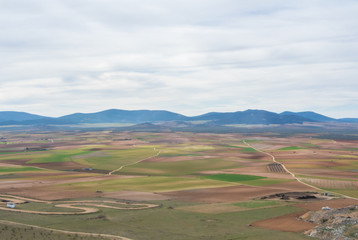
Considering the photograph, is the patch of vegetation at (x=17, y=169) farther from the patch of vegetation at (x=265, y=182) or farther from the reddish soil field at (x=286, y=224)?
the reddish soil field at (x=286, y=224)

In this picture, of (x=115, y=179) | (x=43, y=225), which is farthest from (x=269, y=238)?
(x=115, y=179)

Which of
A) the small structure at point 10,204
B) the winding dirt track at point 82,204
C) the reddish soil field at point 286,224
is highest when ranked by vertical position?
the small structure at point 10,204

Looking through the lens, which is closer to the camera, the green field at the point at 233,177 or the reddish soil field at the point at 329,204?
the reddish soil field at the point at 329,204

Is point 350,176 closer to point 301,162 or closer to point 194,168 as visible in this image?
point 301,162

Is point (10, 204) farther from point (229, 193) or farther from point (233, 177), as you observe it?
point (233, 177)

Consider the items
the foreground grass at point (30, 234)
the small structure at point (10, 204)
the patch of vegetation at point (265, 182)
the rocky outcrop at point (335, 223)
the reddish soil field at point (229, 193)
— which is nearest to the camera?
the foreground grass at point (30, 234)

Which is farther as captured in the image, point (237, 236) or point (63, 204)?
point (63, 204)

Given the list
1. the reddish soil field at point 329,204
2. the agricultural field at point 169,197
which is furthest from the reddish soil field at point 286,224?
the reddish soil field at point 329,204

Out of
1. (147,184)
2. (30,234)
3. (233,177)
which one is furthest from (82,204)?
(233,177)

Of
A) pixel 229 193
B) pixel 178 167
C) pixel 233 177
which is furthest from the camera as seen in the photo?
pixel 178 167
